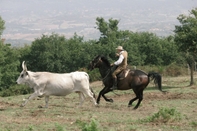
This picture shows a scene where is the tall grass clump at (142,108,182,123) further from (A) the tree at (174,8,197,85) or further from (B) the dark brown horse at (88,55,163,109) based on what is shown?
(A) the tree at (174,8,197,85)

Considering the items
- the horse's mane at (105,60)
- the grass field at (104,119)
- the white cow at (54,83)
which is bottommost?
the grass field at (104,119)

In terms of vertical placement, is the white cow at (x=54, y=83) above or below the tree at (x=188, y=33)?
below

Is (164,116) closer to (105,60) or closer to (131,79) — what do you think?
(131,79)

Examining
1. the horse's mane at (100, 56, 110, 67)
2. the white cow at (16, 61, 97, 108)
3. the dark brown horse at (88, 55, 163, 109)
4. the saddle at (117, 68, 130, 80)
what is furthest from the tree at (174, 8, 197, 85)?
the white cow at (16, 61, 97, 108)

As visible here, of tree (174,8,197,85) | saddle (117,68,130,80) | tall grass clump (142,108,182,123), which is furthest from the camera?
tree (174,8,197,85)

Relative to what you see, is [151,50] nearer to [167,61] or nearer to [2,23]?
[167,61]

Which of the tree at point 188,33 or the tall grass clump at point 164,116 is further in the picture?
the tree at point 188,33

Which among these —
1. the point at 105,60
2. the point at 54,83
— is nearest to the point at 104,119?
the point at 54,83

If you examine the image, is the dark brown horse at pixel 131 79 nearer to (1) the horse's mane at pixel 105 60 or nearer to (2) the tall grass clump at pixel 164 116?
(1) the horse's mane at pixel 105 60

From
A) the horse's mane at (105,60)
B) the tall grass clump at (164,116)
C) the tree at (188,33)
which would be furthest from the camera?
the tree at (188,33)

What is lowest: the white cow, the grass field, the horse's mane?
the grass field

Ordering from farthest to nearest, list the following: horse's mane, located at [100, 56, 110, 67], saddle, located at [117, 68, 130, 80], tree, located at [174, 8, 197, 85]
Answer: tree, located at [174, 8, 197, 85], horse's mane, located at [100, 56, 110, 67], saddle, located at [117, 68, 130, 80]

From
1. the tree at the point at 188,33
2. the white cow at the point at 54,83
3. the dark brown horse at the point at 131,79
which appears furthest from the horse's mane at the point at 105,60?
the tree at the point at 188,33

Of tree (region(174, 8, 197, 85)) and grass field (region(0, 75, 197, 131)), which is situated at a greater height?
tree (region(174, 8, 197, 85))
